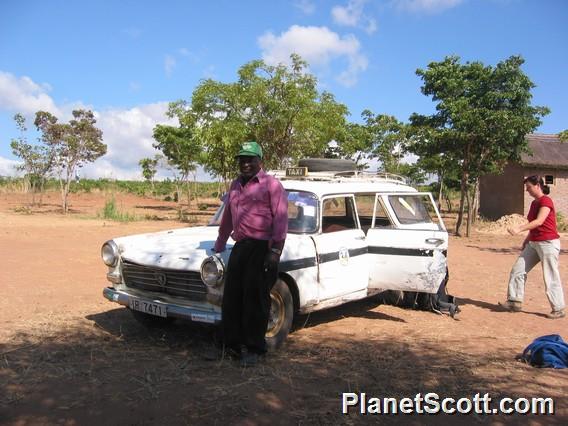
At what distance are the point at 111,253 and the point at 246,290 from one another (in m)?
1.69

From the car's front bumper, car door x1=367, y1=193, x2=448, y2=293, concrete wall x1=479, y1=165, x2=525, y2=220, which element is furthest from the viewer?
concrete wall x1=479, y1=165, x2=525, y2=220

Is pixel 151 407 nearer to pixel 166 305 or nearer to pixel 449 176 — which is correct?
pixel 166 305

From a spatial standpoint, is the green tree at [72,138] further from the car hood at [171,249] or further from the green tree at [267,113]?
the car hood at [171,249]

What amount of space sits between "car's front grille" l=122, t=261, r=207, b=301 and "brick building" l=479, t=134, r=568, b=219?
19.3 m

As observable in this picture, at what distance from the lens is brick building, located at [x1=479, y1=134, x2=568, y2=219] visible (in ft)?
72.0

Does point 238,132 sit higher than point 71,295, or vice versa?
point 238,132

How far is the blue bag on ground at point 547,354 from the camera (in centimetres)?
Result: 459

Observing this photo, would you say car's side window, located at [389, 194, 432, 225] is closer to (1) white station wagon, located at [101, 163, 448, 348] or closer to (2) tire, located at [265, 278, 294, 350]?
(1) white station wagon, located at [101, 163, 448, 348]

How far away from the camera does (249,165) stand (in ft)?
14.9

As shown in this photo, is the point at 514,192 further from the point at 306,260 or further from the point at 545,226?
the point at 306,260

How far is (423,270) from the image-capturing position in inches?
227

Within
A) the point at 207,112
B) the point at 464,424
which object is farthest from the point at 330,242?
the point at 207,112

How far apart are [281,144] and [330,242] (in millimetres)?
11021

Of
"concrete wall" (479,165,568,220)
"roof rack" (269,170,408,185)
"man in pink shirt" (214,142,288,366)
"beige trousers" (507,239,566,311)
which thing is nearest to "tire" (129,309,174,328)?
"man in pink shirt" (214,142,288,366)
